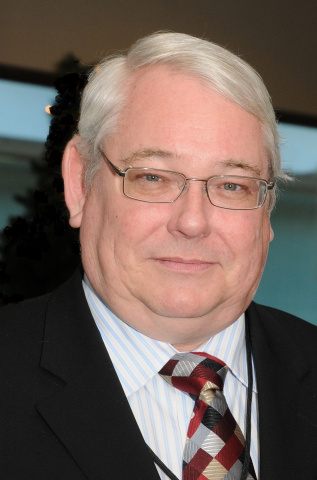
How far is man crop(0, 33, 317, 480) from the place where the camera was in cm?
179

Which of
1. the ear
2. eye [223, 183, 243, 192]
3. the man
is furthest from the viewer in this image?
the ear

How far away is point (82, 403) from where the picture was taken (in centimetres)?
174

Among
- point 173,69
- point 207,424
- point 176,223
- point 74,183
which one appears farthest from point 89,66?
point 207,424

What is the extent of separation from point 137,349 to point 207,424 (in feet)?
0.84

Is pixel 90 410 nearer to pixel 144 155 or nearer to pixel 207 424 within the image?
pixel 207 424

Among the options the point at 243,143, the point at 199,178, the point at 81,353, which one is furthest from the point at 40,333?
the point at 243,143

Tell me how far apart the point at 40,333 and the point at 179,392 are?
0.39m

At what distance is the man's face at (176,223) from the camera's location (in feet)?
6.04

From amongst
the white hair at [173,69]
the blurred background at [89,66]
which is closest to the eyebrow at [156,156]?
the white hair at [173,69]

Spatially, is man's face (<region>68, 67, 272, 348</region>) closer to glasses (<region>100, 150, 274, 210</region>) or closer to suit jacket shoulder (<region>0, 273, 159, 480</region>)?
glasses (<region>100, 150, 274, 210</region>)

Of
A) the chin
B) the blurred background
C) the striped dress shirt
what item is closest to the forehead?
the chin

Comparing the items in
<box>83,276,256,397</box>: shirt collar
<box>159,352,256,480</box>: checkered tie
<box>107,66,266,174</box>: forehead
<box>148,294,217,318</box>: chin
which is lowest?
<box>159,352,256,480</box>: checkered tie

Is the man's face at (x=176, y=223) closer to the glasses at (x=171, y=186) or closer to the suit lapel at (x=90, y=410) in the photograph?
the glasses at (x=171, y=186)

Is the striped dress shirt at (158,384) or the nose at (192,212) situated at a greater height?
the nose at (192,212)
